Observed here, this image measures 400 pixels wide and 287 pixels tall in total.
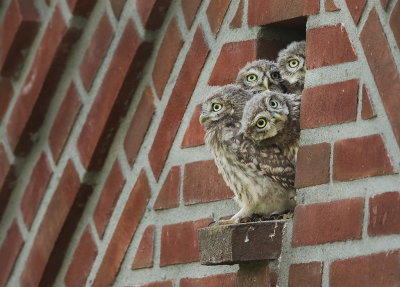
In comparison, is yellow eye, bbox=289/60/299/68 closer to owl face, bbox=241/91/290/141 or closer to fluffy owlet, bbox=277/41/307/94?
fluffy owlet, bbox=277/41/307/94

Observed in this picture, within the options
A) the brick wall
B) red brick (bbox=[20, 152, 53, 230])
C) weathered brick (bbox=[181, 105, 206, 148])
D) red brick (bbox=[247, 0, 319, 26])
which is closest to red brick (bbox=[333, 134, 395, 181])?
the brick wall

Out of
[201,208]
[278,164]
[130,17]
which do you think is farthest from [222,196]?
[130,17]

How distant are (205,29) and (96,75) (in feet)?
1.34

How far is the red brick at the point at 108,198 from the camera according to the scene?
2243mm

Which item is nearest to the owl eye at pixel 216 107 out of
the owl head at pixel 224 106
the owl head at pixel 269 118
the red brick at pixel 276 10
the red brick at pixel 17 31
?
the owl head at pixel 224 106

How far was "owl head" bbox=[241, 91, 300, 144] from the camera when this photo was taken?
1.85 metres

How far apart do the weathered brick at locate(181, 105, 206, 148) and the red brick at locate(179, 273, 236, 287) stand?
14.5 inches

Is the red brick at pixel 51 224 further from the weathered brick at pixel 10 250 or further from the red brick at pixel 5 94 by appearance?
the red brick at pixel 5 94

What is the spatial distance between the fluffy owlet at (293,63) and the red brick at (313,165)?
1.16 ft

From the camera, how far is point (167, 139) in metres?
2.15

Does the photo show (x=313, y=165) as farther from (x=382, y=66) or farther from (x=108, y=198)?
(x=108, y=198)

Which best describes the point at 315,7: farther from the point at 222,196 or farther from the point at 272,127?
the point at 222,196

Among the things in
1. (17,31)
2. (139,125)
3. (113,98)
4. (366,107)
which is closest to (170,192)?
(139,125)

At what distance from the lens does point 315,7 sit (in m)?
1.84
